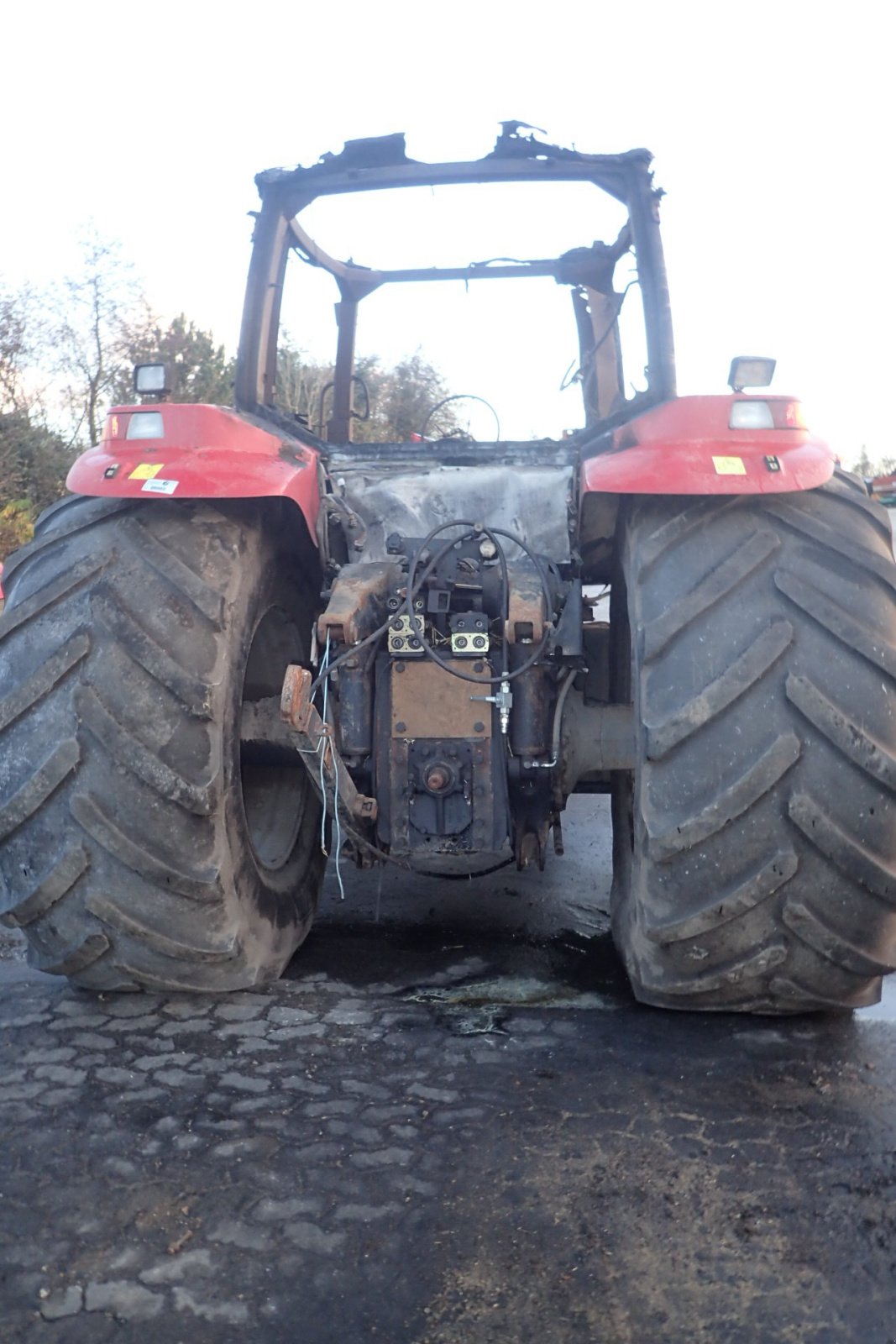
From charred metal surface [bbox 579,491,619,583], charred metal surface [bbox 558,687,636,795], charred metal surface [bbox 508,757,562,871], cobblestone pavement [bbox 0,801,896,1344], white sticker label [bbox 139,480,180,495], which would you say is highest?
white sticker label [bbox 139,480,180,495]

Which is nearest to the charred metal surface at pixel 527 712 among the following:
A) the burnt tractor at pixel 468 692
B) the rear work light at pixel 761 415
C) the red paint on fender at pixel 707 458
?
the burnt tractor at pixel 468 692

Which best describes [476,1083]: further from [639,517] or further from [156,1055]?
[639,517]

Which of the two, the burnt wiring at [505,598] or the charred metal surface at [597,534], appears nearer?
the burnt wiring at [505,598]

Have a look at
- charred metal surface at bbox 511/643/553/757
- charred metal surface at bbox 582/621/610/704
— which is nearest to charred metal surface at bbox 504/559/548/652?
charred metal surface at bbox 511/643/553/757

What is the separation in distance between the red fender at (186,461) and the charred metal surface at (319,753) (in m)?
0.51

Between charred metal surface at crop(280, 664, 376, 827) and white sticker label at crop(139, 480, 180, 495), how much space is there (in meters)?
0.53

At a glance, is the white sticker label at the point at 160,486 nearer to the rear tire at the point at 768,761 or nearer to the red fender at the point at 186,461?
the red fender at the point at 186,461

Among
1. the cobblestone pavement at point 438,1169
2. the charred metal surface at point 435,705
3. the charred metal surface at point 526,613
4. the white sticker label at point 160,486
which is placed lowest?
the cobblestone pavement at point 438,1169

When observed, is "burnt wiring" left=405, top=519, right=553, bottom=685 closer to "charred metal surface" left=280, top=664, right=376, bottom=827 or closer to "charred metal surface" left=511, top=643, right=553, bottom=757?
"charred metal surface" left=511, top=643, right=553, bottom=757

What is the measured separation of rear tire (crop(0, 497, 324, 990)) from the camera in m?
2.76

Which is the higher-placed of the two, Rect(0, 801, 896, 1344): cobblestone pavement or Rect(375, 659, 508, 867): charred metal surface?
Rect(375, 659, 508, 867): charred metal surface

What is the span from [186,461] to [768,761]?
1.57 m

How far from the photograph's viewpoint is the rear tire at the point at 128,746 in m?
2.76

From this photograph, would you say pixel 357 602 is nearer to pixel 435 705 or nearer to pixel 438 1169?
pixel 435 705
